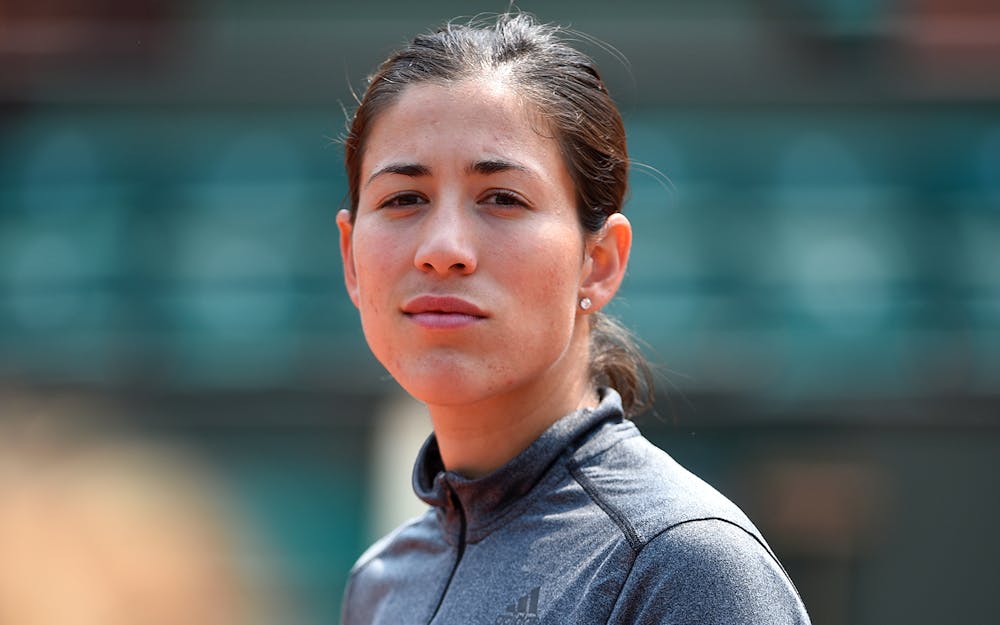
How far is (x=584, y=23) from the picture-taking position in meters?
7.53

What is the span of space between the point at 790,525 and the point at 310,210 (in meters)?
2.94

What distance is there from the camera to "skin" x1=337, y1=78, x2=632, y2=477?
5.40ft

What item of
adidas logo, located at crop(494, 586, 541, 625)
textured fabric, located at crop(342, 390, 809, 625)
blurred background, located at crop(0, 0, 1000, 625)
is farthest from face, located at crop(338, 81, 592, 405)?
blurred background, located at crop(0, 0, 1000, 625)

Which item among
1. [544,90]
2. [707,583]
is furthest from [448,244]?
[707,583]

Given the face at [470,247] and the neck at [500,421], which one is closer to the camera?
the face at [470,247]

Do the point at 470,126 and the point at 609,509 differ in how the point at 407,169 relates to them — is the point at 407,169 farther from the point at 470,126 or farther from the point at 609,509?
the point at 609,509

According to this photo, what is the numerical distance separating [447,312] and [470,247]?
0.28 feet

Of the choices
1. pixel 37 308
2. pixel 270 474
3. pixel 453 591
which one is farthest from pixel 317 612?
pixel 453 591

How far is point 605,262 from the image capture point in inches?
70.9

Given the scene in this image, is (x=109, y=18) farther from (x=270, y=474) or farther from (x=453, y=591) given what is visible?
(x=453, y=591)

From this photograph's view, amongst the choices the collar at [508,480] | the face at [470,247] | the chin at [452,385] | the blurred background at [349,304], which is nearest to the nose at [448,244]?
the face at [470,247]

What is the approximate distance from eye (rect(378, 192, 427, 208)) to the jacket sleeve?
53 centimetres

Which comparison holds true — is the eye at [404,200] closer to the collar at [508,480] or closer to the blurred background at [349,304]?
the collar at [508,480]

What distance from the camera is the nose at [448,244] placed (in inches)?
63.8
